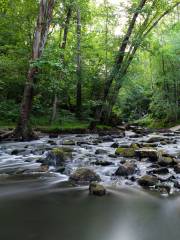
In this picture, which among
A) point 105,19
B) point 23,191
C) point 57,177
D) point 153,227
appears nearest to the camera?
point 153,227

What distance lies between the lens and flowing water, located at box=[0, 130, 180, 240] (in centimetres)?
316

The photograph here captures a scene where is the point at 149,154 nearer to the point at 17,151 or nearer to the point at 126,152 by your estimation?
the point at 126,152

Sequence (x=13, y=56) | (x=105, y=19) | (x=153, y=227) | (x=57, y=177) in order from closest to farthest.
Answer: (x=153, y=227) → (x=57, y=177) → (x=13, y=56) → (x=105, y=19)

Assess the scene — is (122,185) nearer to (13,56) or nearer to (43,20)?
(43,20)

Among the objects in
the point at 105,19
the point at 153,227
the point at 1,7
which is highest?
the point at 1,7

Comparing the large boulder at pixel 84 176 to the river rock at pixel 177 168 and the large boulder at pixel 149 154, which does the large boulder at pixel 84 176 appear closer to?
the river rock at pixel 177 168

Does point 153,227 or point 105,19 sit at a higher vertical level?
point 105,19

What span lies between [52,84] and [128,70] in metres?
8.59

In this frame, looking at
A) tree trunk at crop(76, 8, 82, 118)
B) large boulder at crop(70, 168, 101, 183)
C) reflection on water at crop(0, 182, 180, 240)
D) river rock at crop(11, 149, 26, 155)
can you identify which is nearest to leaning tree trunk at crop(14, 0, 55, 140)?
river rock at crop(11, 149, 26, 155)

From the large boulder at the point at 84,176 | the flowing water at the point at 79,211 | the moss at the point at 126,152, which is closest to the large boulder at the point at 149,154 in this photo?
the moss at the point at 126,152

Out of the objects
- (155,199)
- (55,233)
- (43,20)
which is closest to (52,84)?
(43,20)

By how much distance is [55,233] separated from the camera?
10.2 ft

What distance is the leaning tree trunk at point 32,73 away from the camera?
11836 mm

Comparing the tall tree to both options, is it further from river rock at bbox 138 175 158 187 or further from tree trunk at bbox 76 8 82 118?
river rock at bbox 138 175 158 187
